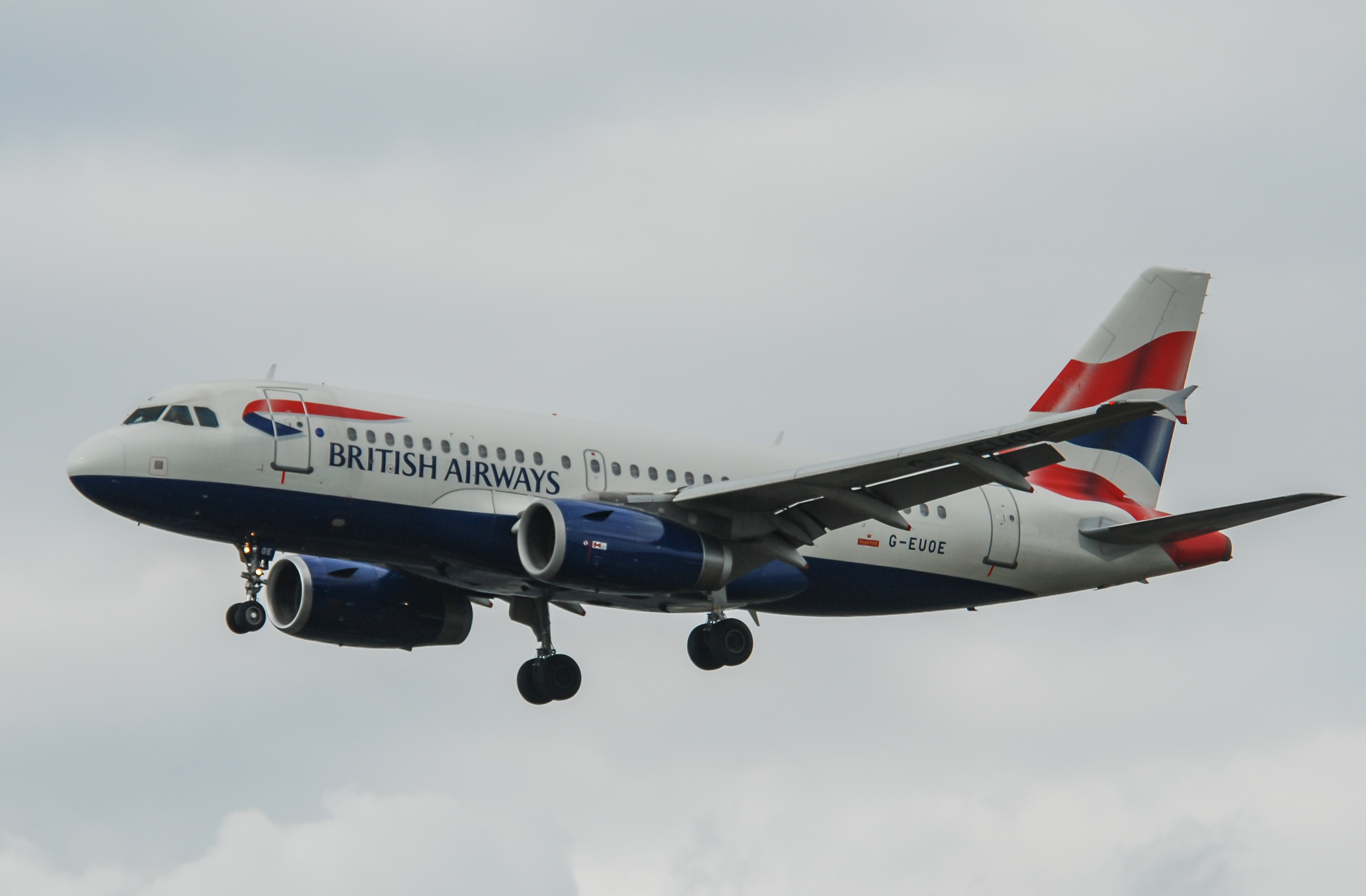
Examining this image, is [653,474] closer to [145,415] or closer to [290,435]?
[290,435]

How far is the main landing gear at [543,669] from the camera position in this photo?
38625 mm

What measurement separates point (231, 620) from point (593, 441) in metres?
7.57

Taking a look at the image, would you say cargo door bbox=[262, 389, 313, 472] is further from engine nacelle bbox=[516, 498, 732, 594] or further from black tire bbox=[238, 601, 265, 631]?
engine nacelle bbox=[516, 498, 732, 594]

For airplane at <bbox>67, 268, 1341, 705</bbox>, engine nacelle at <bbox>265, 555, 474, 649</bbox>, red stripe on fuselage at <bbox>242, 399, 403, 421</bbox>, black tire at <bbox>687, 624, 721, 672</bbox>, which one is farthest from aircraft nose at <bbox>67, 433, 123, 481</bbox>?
black tire at <bbox>687, 624, 721, 672</bbox>

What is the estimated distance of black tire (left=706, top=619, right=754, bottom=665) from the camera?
3662 centimetres

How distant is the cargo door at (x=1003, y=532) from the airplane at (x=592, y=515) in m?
0.05

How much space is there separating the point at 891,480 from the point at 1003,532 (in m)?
6.34

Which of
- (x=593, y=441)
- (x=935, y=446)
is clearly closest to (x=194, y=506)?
(x=593, y=441)

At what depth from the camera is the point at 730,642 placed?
36.7 m

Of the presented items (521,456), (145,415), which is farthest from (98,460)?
(521,456)

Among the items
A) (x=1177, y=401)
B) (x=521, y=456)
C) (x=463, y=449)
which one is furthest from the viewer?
(x=521, y=456)

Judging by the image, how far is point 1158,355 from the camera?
4303 cm

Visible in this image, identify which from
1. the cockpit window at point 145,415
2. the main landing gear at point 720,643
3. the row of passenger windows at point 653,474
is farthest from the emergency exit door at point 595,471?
the cockpit window at point 145,415

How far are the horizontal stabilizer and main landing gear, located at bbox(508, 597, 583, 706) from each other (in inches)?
450
